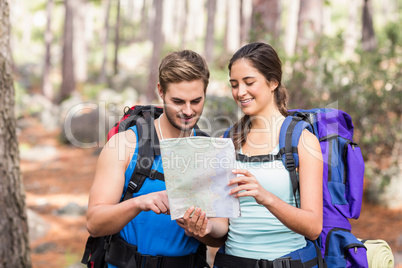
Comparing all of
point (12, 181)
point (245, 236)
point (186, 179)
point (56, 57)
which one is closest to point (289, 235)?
point (245, 236)

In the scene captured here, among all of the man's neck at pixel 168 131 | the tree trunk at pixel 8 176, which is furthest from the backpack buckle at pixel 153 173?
the tree trunk at pixel 8 176

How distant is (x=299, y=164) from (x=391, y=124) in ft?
17.9

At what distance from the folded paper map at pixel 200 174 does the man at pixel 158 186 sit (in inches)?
10.4

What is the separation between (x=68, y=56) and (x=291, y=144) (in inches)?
766

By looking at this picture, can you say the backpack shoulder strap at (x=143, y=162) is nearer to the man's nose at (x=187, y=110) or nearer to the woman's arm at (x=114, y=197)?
the woman's arm at (x=114, y=197)

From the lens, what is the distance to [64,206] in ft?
28.1

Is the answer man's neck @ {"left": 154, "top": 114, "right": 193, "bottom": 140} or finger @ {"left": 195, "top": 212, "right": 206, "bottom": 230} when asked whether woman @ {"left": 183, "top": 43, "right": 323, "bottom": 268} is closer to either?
finger @ {"left": 195, "top": 212, "right": 206, "bottom": 230}

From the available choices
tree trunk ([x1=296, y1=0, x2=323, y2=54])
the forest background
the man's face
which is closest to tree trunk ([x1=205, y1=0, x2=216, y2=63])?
the forest background

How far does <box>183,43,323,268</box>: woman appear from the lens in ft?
7.19

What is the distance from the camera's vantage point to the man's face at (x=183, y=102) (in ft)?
8.63

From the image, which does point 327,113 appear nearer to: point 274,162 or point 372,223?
point 274,162

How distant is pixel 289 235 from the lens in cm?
243

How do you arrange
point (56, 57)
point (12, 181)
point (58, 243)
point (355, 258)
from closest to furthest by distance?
point (355, 258), point (12, 181), point (58, 243), point (56, 57)

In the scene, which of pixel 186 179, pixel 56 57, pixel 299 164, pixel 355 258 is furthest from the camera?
pixel 56 57
